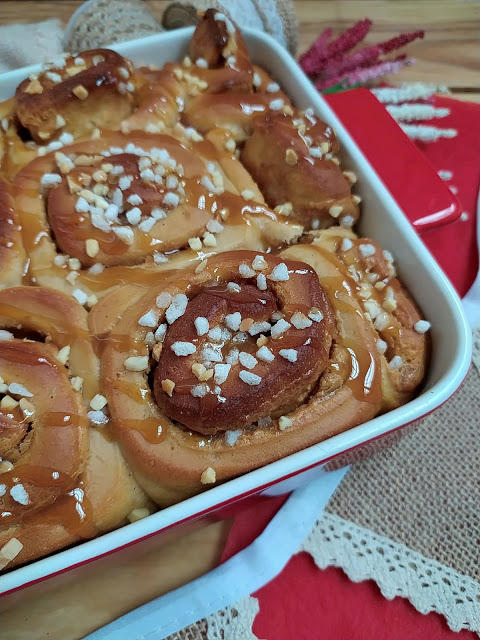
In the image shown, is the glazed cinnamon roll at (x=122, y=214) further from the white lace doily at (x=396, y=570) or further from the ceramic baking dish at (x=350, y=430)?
the white lace doily at (x=396, y=570)

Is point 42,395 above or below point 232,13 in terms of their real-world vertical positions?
below

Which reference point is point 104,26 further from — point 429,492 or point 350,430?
point 429,492

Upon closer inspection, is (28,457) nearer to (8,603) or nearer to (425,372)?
(8,603)

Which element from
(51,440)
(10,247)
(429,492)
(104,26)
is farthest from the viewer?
(104,26)

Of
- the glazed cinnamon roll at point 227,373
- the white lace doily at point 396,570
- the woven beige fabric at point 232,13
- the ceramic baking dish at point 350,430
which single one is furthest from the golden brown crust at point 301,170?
the white lace doily at point 396,570

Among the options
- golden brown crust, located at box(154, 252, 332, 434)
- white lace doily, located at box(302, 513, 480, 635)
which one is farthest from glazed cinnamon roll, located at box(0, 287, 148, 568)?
white lace doily, located at box(302, 513, 480, 635)

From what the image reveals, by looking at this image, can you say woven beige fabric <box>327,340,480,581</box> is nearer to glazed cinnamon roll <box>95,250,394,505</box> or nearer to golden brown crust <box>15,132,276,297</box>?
glazed cinnamon roll <box>95,250,394,505</box>

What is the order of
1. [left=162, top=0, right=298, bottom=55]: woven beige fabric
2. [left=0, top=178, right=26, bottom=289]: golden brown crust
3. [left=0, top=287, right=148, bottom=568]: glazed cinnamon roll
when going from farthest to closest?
1. [left=162, top=0, right=298, bottom=55]: woven beige fabric
2. [left=0, top=178, right=26, bottom=289]: golden brown crust
3. [left=0, top=287, right=148, bottom=568]: glazed cinnamon roll

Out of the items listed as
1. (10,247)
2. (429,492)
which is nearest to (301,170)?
(10,247)
